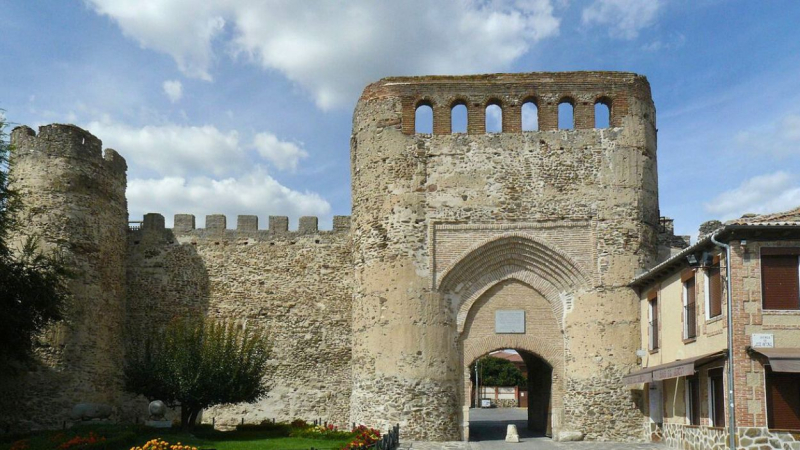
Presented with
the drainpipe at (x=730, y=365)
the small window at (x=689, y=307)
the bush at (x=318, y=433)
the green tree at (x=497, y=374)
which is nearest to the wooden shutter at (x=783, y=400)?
the drainpipe at (x=730, y=365)

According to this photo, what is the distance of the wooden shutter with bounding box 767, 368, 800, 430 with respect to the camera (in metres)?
15.3

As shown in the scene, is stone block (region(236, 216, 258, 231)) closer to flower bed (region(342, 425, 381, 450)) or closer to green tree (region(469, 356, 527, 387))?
flower bed (region(342, 425, 381, 450))

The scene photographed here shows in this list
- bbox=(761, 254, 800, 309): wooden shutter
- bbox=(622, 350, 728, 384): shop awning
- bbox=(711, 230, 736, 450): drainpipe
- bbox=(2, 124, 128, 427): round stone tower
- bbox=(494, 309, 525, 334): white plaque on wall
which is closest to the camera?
bbox=(711, 230, 736, 450): drainpipe

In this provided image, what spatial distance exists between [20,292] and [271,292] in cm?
790

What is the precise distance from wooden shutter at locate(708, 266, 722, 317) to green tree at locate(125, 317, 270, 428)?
38.9 feet

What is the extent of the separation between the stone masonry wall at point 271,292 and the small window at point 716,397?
11491mm

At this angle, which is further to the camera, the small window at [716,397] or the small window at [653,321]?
the small window at [653,321]

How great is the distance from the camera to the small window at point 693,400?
58.8 feet

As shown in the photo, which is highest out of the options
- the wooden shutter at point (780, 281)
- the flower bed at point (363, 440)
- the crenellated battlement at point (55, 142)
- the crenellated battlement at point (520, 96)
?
the crenellated battlement at point (520, 96)

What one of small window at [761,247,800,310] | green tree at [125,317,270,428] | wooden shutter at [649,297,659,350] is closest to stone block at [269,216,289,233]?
green tree at [125,317,270,428]

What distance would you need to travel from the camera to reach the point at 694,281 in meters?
17.9

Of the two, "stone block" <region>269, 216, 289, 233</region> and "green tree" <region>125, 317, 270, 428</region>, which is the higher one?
"stone block" <region>269, 216, 289, 233</region>

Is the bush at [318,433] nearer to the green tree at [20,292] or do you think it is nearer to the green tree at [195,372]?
the green tree at [195,372]

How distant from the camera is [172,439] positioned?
19062mm
